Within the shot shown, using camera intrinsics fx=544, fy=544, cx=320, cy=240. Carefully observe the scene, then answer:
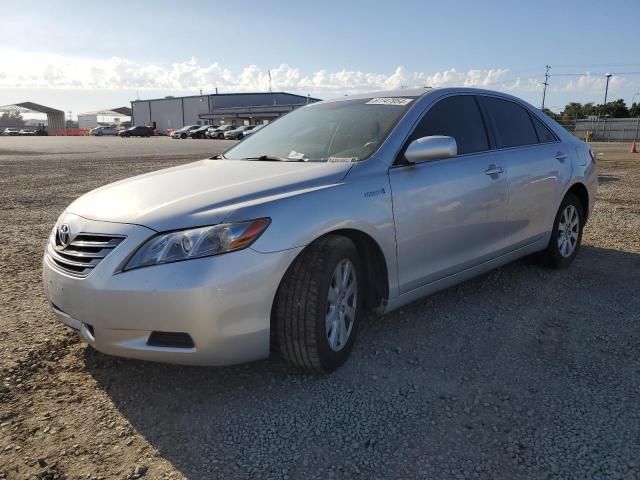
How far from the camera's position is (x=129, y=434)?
101 inches

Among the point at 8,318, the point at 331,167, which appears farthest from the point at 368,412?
the point at 8,318

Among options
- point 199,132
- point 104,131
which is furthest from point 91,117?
point 199,132

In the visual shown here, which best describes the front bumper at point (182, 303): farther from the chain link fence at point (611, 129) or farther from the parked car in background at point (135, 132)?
the parked car in background at point (135, 132)

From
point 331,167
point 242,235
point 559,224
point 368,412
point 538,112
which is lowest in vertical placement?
point 368,412

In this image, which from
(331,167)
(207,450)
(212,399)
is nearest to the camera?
(207,450)

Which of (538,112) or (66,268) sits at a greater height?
(538,112)

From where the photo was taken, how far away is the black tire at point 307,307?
285 centimetres

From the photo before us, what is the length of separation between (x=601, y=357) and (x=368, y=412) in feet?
5.29

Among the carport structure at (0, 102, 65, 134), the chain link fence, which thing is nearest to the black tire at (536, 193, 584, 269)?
the chain link fence

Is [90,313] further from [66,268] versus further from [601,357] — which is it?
[601,357]

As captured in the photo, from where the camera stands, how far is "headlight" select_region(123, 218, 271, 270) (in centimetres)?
263

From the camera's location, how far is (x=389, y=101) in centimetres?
402

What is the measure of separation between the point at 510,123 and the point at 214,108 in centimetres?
9066

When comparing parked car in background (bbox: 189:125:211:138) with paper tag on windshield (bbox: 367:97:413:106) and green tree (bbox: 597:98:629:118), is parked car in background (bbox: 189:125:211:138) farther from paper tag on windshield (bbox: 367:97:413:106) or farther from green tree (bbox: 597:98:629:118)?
paper tag on windshield (bbox: 367:97:413:106)
